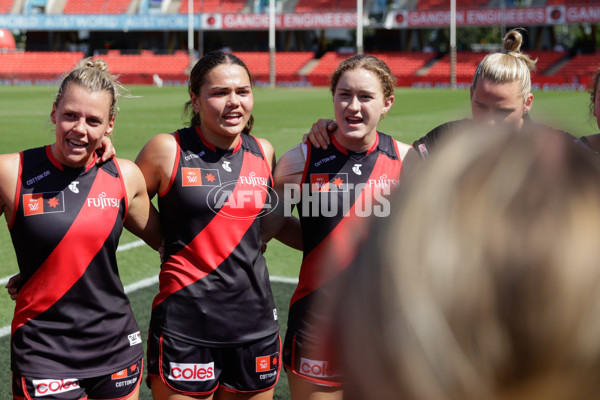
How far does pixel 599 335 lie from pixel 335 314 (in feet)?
0.77

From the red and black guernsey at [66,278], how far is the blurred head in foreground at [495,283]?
8.39 ft

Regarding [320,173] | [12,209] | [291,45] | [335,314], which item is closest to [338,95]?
[320,173]

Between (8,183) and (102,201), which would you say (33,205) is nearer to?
(8,183)

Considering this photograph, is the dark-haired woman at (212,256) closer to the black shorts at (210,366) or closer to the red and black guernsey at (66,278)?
the black shorts at (210,366)

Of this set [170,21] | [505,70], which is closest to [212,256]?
[505,70]

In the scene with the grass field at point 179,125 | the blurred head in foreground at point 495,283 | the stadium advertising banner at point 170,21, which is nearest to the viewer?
the blurred head in foreground at point 495,283

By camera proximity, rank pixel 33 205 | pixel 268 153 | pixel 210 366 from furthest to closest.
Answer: pixel 268 153
pixel 210 366
pixel 33 205

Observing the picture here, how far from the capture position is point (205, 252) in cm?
333

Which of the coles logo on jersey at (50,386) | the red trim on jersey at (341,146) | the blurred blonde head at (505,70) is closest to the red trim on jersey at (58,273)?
the coles logo on jersey at (50,386)

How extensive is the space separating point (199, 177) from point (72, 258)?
0.71 meters

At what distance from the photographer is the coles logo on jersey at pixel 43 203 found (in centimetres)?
302

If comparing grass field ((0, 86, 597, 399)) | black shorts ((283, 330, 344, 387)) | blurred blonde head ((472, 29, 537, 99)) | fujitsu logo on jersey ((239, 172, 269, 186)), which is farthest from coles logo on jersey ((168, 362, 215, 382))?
blurred blonde head ((472, 29, 537, 99))

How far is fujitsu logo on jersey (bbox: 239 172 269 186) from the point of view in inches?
137

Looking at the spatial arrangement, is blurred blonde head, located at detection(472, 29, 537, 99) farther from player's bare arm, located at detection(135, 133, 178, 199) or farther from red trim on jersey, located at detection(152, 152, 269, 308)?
player's bare arm, located at detection(135, 133, 178, 199)
